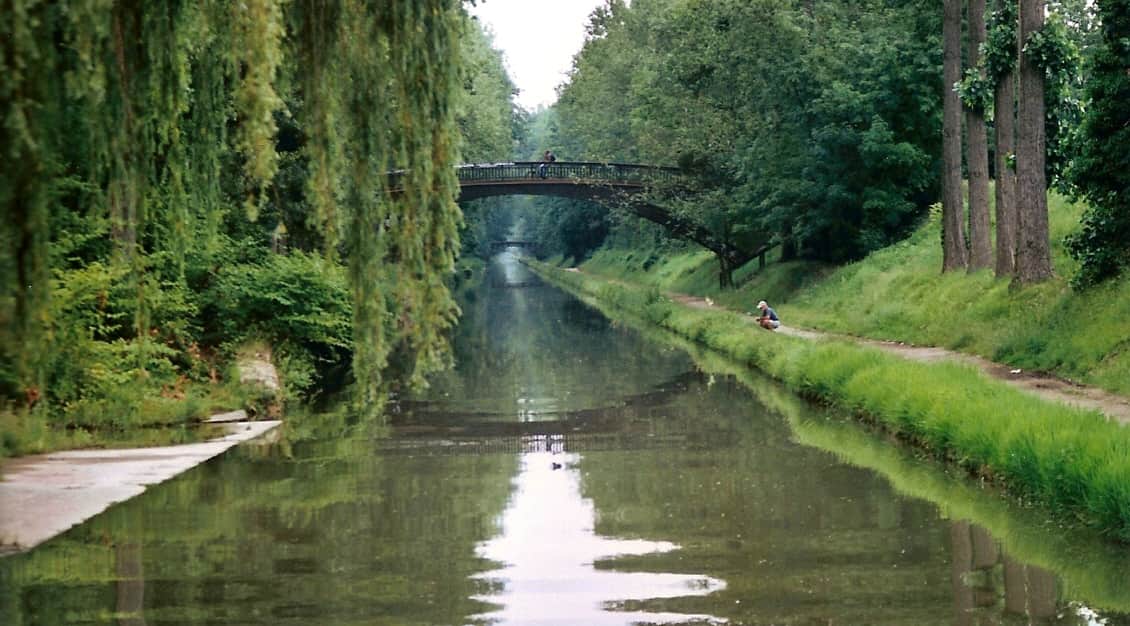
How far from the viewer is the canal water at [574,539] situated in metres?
11.2

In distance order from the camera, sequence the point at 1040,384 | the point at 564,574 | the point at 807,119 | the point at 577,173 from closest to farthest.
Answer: the point at 564,574
the point at 1040,384
the point at 807,119
the point at 577,173

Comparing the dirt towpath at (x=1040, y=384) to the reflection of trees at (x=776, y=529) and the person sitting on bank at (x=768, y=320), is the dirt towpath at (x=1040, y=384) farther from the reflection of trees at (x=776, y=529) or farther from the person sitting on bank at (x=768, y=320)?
the person sitting on bank at (x=768, y=320)

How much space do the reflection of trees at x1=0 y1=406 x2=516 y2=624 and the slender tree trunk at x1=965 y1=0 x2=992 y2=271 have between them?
55.8ft

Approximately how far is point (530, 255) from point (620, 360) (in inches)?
5345

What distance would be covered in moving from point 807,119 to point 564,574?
109ft

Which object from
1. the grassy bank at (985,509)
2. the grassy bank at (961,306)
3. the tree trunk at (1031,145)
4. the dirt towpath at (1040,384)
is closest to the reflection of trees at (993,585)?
the grassy bank at (985,509)

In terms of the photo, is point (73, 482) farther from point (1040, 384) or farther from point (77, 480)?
point (1040, 384)

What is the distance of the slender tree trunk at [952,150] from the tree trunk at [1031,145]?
22.3ft

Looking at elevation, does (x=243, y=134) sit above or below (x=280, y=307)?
below

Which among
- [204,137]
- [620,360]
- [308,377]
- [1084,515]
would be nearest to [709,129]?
[620,360]

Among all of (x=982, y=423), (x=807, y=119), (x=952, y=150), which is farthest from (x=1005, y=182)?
(x=982, y=423)

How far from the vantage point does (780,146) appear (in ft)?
148

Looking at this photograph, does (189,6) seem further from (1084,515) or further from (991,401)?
(991,401)

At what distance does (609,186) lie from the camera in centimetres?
5825
